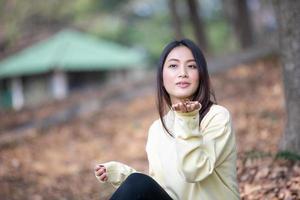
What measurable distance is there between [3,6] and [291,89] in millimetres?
15234

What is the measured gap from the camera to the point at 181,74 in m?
3.20

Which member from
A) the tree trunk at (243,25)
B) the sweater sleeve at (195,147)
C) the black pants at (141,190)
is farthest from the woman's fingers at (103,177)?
the tree trunk at (243,25)

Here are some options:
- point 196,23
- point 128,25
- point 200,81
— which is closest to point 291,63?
point 200,81

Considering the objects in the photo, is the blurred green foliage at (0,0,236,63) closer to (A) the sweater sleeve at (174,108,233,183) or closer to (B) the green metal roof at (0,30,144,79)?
(B) the green metal roof at (0,30,144,79)

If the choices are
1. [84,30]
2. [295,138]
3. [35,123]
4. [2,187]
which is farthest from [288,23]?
[84,30]

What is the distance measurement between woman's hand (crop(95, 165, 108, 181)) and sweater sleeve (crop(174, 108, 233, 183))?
652 millimetres

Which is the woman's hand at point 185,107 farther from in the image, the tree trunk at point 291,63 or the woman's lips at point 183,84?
the tree trunk at point 291,63

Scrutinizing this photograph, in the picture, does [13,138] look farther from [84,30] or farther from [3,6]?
[84,30]

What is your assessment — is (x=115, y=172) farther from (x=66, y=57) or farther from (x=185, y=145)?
(x=66, y=57)

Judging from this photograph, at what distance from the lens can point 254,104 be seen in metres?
9.05

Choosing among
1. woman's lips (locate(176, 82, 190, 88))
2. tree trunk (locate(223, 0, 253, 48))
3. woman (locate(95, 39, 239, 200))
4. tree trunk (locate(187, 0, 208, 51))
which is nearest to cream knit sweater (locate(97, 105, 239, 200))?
woman (locate(95, 39, 239, 200))

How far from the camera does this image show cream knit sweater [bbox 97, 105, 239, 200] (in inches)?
109

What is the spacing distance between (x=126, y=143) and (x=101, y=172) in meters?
5.39

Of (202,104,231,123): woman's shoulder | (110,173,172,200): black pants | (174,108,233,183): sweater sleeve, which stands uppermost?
(202,104,231,123): woman's shoulder
